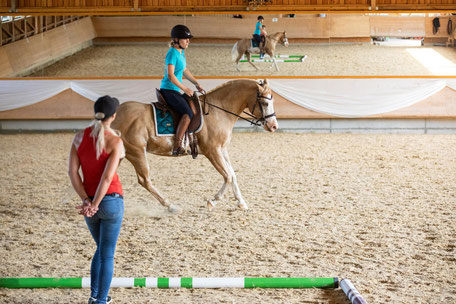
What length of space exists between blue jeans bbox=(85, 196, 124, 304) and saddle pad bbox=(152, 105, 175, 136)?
2980 millimetres

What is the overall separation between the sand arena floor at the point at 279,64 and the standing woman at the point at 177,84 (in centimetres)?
573

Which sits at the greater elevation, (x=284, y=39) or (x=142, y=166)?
(x=284, y=39)

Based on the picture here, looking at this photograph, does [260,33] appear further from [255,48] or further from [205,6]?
[205,6]

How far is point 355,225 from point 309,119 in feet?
21.2

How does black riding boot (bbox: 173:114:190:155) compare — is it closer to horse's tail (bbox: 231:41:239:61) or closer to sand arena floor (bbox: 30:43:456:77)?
sand arena floor (bbox: 30:43:456:77)

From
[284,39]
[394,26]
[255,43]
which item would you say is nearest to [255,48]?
[255,43]

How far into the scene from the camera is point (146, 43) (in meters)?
12.6

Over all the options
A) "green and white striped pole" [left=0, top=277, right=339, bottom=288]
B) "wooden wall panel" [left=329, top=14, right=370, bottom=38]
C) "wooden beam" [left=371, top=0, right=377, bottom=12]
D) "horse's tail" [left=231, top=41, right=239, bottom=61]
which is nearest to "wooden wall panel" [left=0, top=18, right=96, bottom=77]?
"horse's tail" [left=231, top=41, right=239, bottom=61]

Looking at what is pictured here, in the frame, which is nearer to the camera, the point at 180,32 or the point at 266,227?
the point at 266,227

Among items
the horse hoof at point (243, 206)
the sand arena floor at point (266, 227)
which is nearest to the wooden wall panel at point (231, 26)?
the sand arena floor at point (266, 227)

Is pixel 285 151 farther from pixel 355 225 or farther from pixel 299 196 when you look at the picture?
pixel 355 225

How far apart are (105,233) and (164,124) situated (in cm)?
310

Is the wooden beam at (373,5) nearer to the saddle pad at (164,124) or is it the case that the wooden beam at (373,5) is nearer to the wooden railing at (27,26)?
the wooden railing at (27,26)

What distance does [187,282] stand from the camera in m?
4.22
